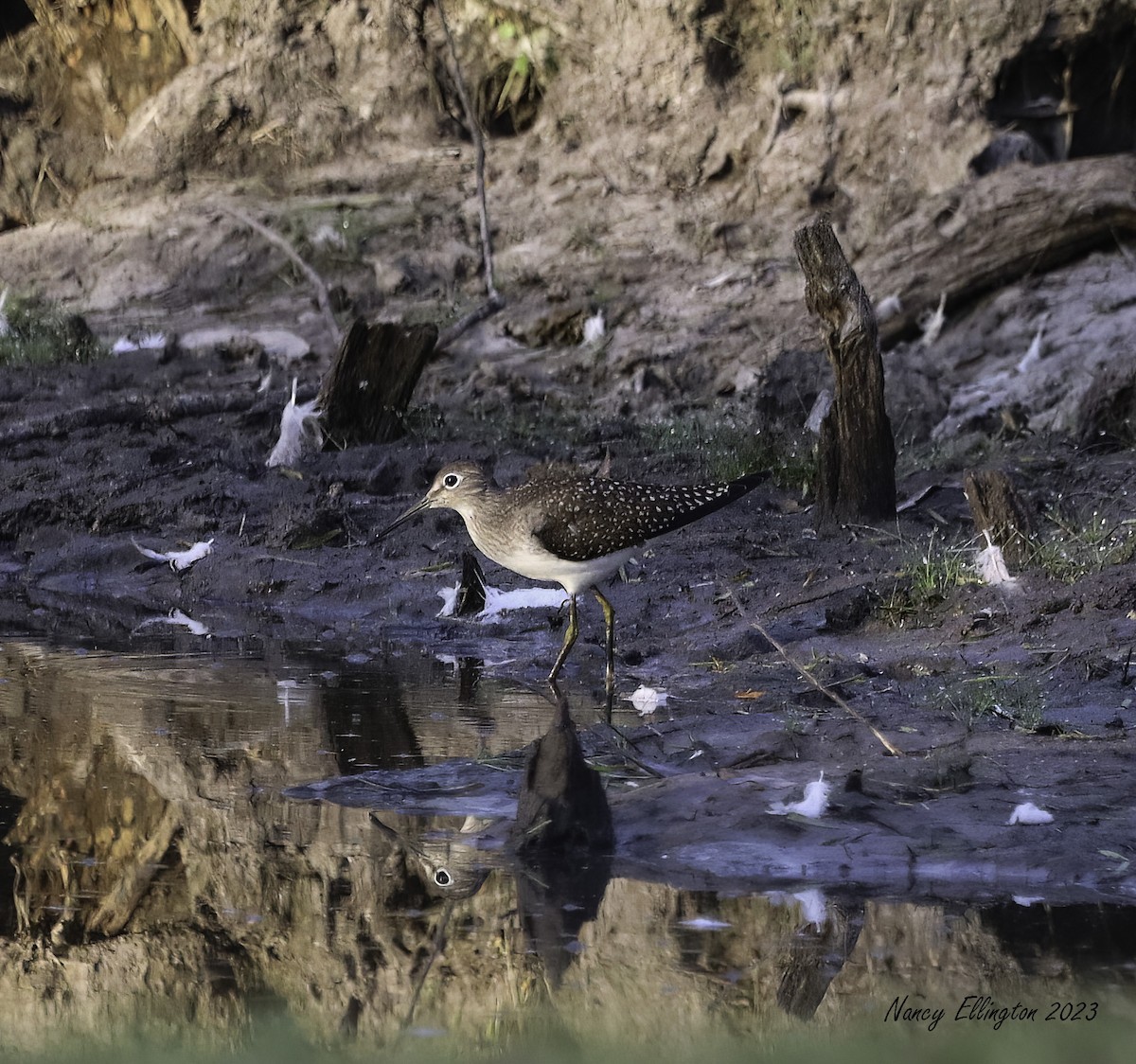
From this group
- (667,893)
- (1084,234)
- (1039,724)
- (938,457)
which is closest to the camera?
(667,893)

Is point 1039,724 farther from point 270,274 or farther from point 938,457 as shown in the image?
point 270,274

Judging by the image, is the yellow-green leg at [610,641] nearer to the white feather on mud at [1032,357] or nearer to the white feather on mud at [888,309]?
the white feather on mud at [1032,357]

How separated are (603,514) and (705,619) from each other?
1151 millimetres

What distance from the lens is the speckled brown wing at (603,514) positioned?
7711mm

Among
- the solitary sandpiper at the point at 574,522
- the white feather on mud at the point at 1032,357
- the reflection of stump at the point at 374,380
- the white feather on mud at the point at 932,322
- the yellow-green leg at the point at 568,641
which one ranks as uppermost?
the white feather on mud at the point at 932,322

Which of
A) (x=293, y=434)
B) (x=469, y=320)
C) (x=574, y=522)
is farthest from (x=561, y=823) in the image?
(x=469, y=320)

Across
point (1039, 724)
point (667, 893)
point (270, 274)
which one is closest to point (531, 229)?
point (270, 274)

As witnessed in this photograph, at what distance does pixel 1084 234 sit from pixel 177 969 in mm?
10571

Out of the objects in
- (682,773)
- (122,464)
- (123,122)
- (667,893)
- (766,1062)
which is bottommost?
(766,1062)

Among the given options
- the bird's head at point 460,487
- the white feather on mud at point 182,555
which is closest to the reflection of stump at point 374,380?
the white feather on mud at point 182,555

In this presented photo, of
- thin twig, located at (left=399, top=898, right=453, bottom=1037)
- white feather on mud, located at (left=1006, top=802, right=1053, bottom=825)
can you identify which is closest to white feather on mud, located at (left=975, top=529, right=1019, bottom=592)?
white feather on mud, located at (left=1006, top=802, right=1053, bottom=825)

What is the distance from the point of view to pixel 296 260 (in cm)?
1573

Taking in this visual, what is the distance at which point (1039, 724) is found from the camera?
614 cm

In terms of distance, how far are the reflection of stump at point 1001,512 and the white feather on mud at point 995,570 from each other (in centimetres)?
14
